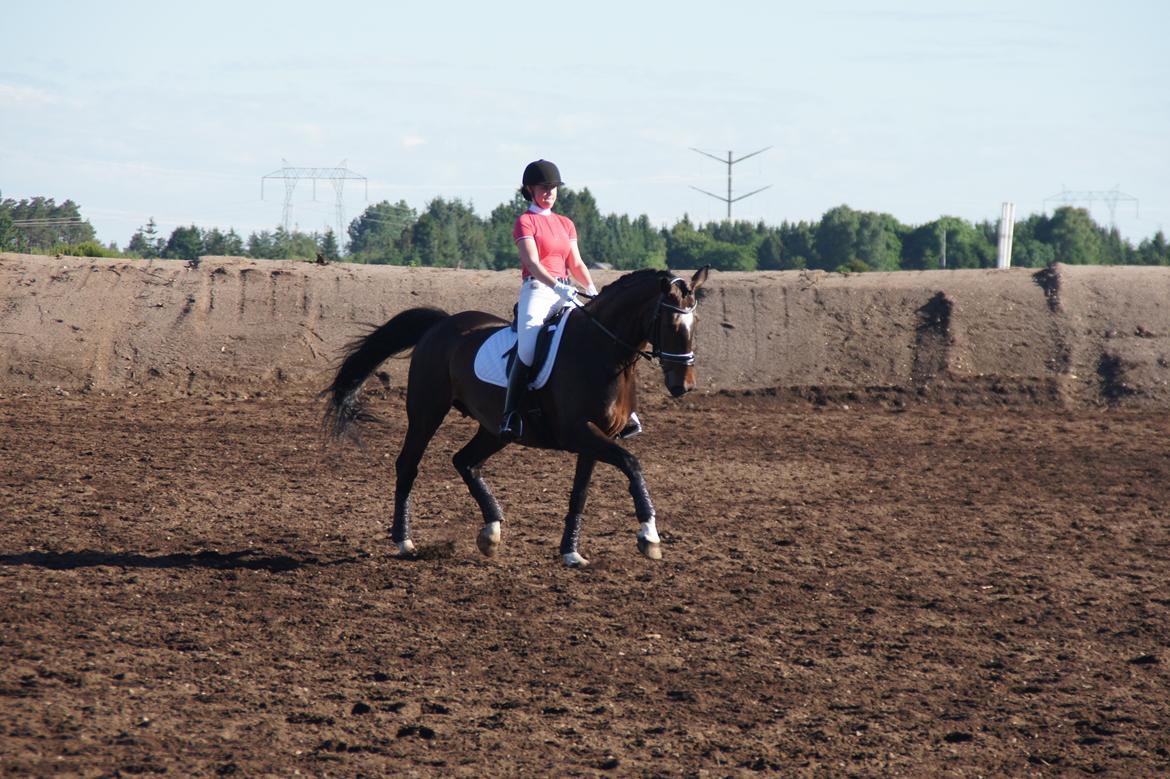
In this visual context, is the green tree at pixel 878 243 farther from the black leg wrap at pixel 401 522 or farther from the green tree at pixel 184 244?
the black leg wrap at pixel 401 522

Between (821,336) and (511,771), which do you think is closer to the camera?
(511,771)

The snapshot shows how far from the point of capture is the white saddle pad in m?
9.18

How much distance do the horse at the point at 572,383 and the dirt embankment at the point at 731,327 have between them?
1138 centimetres

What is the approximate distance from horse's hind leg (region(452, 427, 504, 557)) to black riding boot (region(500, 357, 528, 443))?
48 cm

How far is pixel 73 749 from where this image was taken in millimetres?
5465

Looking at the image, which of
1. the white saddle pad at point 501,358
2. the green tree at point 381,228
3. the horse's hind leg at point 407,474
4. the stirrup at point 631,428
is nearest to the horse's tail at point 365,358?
the horse's hind leg at point 407,474

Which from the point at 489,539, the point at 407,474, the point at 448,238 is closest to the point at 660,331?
the point at 489,539

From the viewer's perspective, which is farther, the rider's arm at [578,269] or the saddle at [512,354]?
the rider's arm at [578,269]

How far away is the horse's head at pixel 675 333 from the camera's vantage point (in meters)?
8.30

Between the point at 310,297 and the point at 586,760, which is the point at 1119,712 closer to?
the point at 586,760

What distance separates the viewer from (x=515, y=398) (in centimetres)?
A: 925

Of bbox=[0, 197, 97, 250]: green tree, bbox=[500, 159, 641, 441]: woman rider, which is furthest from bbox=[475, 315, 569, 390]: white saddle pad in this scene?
bbox=[0, 197, 97, 250]: green tree

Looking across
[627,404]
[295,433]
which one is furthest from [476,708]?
[295,433]

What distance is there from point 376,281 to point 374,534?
44.8 feet
